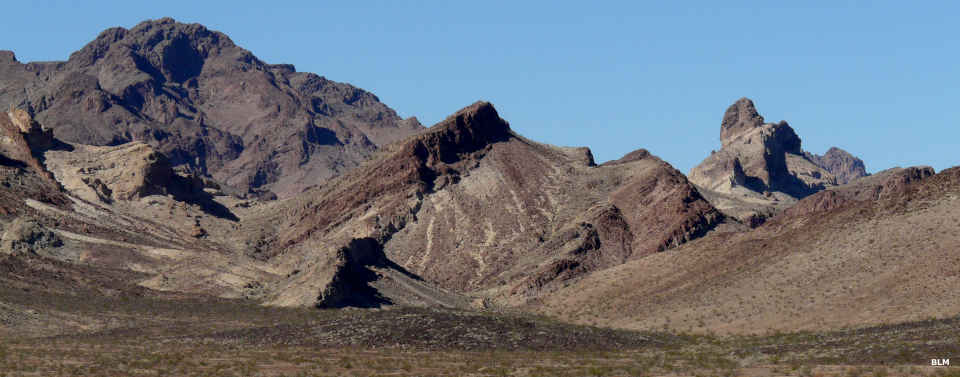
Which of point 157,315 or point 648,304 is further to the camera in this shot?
point 157,315

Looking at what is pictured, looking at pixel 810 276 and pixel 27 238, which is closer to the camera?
pixel 810 276

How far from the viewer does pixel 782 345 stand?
110 meters

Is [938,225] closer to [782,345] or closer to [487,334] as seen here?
[782,345]

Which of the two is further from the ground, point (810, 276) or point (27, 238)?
point (810, 276)

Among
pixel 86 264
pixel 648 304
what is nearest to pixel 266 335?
pixel 648 304

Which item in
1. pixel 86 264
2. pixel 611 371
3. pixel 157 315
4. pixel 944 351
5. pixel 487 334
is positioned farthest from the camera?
pixel 86 264

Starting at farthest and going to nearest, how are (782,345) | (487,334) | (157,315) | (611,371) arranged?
(157,315), (487,334), (782,345), (611,371)

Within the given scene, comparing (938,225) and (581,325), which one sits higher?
(938,225)

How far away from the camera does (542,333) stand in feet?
417

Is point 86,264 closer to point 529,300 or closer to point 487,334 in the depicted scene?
point 529,300

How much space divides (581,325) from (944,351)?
5656cm

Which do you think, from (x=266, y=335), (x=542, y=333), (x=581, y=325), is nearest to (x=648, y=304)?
(x=581, y=325)

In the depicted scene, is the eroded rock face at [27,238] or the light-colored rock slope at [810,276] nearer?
the light-colored rock slope at [810,276]

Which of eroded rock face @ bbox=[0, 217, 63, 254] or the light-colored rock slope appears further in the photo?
eroded rock face @ bbox=[0, 217, 63, 254]
